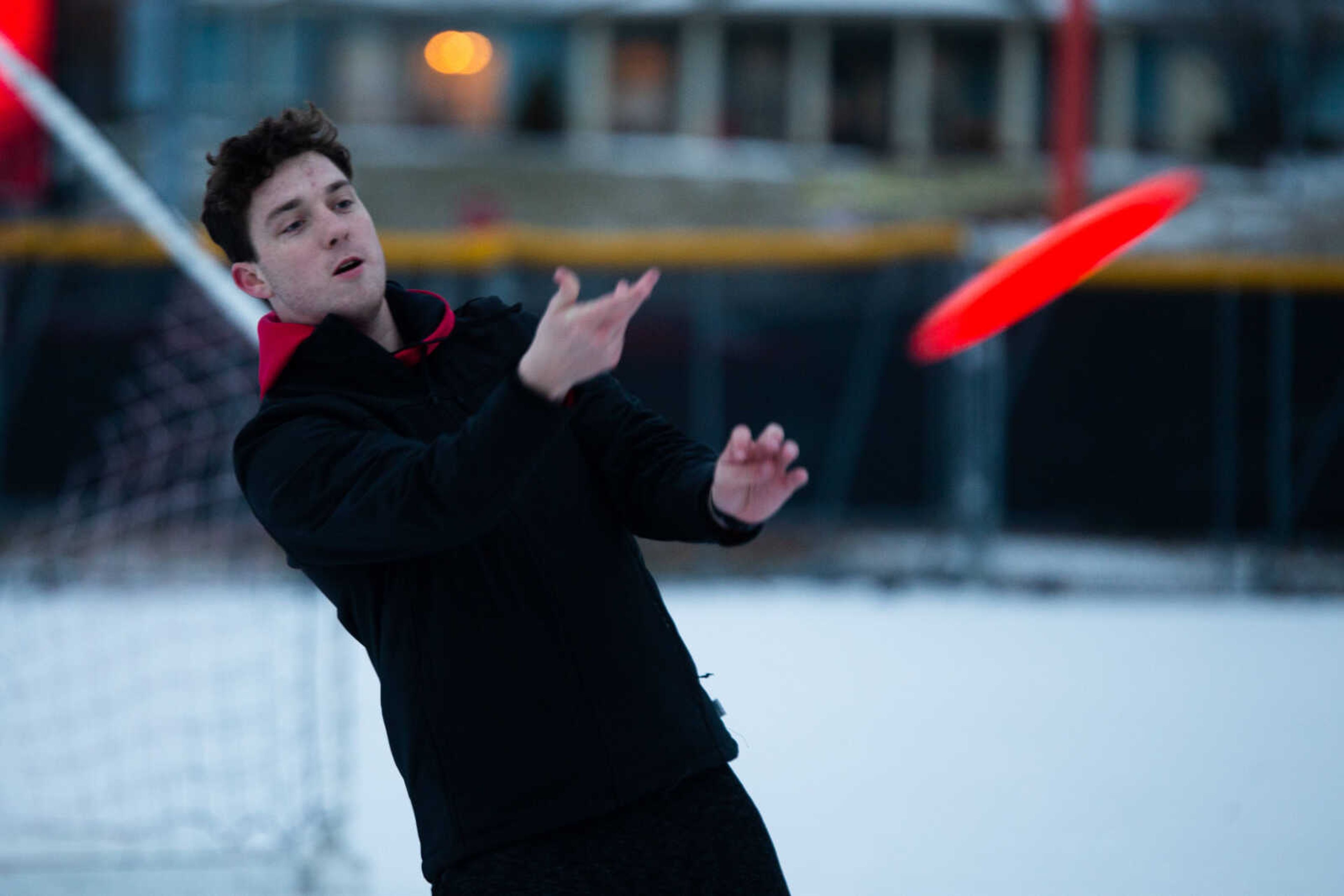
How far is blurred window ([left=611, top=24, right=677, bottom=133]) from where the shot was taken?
1068 inches

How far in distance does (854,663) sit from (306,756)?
10.1 ft

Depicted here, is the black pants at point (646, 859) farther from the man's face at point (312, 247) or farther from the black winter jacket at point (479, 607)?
the man's face at point (312, 247)

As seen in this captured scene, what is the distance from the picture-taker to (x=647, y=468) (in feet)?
6.44

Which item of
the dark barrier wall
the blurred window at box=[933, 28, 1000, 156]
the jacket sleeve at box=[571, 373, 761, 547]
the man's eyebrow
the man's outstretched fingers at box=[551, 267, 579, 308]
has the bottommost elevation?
the dark barrier wall

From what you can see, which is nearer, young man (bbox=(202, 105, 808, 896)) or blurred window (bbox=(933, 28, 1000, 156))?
young man (bbox=(202, 105, 808, 896))

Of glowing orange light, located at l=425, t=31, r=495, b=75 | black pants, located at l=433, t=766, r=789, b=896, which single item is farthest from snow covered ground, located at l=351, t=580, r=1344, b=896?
glowing orange light, located at l=425, t=31, r=495, b=75

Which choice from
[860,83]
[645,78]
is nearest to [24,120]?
[645,78]

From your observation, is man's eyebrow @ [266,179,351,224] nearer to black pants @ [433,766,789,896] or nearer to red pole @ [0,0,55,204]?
black pants @ [433,766,789,896]

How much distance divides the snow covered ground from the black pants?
230cm

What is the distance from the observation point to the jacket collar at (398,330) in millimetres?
1822

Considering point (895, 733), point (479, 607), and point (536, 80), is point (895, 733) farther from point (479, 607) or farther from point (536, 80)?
point (536, 80)

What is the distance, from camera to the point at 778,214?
906 inches

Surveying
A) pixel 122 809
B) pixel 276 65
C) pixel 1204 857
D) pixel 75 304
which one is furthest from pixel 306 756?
pixel 276 65

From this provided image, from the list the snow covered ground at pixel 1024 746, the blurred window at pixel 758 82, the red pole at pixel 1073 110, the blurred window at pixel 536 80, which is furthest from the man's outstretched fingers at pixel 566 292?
the blurred window at pixel 758 82
